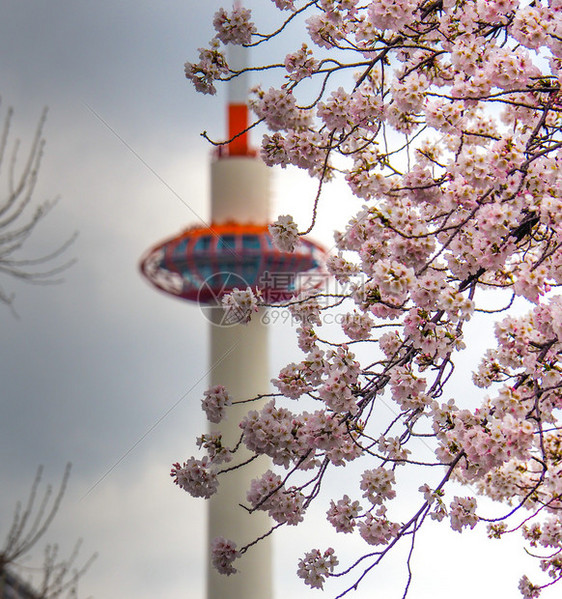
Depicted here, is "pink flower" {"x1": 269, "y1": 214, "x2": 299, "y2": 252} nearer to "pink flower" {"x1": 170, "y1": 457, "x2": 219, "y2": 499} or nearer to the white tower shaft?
"pink flower" {"x1": 170, "y1": 457, "x2": 219, "y2": 499}

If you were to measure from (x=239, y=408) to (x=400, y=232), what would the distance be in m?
19.9

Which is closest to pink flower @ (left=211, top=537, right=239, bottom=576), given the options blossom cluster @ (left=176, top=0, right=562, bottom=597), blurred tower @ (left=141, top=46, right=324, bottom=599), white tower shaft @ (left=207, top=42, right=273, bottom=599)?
blossom cluster @ (left=176, top=0, right=562, bottom=597)

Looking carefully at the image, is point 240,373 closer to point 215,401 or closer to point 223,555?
point 223,555

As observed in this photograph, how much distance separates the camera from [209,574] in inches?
957

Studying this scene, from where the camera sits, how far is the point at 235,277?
78.4 feet

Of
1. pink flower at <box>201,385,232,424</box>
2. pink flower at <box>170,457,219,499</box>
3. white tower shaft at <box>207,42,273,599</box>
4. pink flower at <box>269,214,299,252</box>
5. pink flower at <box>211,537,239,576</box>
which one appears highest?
white tower shaft at <box>207,42,273,599</box>

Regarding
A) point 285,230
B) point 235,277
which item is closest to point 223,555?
point 285,230

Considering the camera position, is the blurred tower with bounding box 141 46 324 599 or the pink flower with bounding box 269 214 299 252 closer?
the pink flower with bounding box 269 214 299 252

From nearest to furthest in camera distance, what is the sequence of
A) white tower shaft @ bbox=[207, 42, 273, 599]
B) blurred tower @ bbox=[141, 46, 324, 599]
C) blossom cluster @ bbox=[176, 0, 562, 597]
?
blossom cluster @ bbox=[176, 0, 562, 597] < blurred tower @ bbox=[141, 46, 324, 599] < white tower shaft @ bbox=[207, 42, 273, 599]

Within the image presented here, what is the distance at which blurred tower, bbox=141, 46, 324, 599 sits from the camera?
68.1 feet

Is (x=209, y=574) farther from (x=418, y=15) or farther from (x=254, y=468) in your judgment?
(x=418, y=15)

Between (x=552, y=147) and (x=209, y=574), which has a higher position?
(x=209, y=574)

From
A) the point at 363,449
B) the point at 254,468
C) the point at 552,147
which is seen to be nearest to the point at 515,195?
the point at 552,147

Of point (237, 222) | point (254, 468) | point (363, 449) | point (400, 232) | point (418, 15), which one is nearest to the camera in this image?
point (400, 232)
